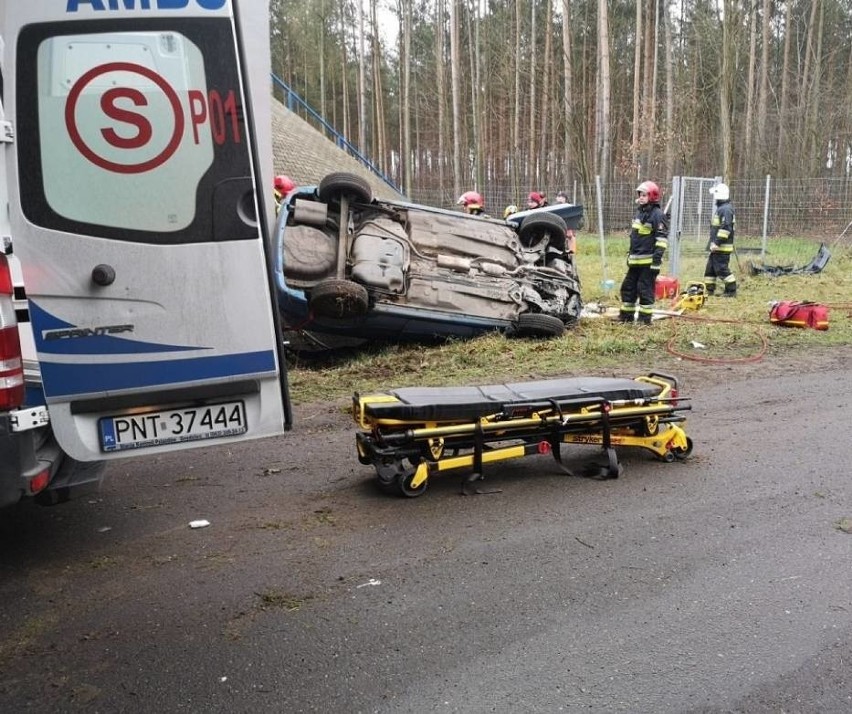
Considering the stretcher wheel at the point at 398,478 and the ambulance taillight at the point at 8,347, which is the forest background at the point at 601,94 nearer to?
the stretcher wheel at the point at 398,478

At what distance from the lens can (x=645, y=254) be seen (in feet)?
30.7

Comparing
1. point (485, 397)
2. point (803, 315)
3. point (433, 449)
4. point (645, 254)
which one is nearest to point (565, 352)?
point (645, 254)

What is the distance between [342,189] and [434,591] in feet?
18.5

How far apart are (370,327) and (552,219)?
118 inches

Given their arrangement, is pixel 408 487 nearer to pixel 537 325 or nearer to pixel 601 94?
pixel 537 325

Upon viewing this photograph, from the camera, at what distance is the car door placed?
2.49 m

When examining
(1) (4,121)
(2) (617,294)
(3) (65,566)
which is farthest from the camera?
(2) (617,294)

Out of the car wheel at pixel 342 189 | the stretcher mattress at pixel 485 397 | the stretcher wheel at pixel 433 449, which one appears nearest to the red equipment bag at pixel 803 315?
the stretcher mattress at pixel 485 397

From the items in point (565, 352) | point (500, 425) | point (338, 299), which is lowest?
point (565, 352)

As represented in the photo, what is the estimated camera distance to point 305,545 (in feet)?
11.0

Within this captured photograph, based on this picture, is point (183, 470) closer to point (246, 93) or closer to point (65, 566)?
point (65, 566)

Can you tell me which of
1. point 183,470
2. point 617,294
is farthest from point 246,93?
point 617,294

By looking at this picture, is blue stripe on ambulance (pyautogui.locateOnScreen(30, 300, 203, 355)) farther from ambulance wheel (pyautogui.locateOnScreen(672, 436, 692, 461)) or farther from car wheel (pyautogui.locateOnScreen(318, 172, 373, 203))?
car wheel (pyautogui.locateOnScreen(318, 172, 373, 203))

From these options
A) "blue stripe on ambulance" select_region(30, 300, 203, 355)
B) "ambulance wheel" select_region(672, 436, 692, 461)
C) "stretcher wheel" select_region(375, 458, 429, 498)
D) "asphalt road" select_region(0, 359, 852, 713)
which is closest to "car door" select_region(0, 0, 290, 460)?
"blue stripe on ambulance" select_region(30, 300, 203, 355)
